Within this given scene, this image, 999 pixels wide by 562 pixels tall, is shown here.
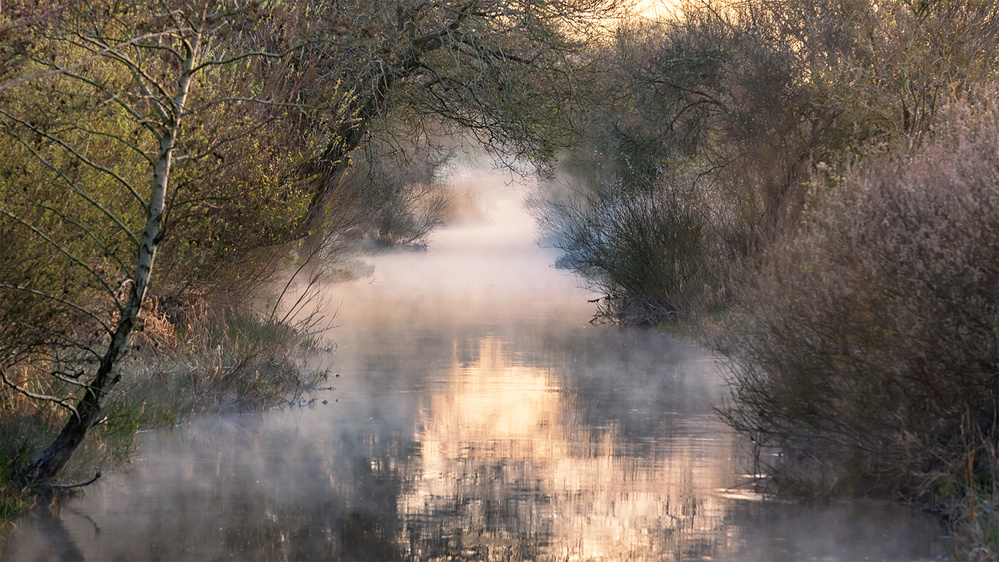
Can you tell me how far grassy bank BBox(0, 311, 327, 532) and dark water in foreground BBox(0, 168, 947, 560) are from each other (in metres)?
0.26

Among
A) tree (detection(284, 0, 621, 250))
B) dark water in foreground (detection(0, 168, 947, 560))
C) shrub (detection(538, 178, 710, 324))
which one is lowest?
dark water in foreground (detection(0, 168, 947, 560))

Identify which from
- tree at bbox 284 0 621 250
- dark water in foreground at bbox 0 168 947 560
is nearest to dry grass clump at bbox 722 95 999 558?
dark water in foreground at bbox 0 168 947 560

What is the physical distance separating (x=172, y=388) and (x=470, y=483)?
167 inches

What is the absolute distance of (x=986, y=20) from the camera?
45.1 feet

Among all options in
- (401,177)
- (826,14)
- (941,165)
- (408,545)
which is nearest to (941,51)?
(826,14)

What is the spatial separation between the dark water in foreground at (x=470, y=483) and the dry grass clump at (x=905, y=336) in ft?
1.19

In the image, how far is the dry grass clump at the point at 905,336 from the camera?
6.63 meters

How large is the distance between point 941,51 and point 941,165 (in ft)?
23.1

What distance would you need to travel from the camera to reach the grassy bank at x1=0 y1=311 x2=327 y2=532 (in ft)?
26.8

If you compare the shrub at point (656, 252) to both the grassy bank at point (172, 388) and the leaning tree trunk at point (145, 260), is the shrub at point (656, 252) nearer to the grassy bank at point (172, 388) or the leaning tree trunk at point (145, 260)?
the grassy bank at point (172, 388)

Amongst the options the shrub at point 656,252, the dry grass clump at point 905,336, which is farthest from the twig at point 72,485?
the shrub at point 656,252

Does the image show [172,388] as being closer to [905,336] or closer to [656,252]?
[905,336]

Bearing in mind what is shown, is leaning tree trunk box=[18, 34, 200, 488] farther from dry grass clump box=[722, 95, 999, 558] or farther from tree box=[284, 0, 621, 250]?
tree box=[284, 0, 621, 250]

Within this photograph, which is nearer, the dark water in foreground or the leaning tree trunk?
the dark water in foreground
